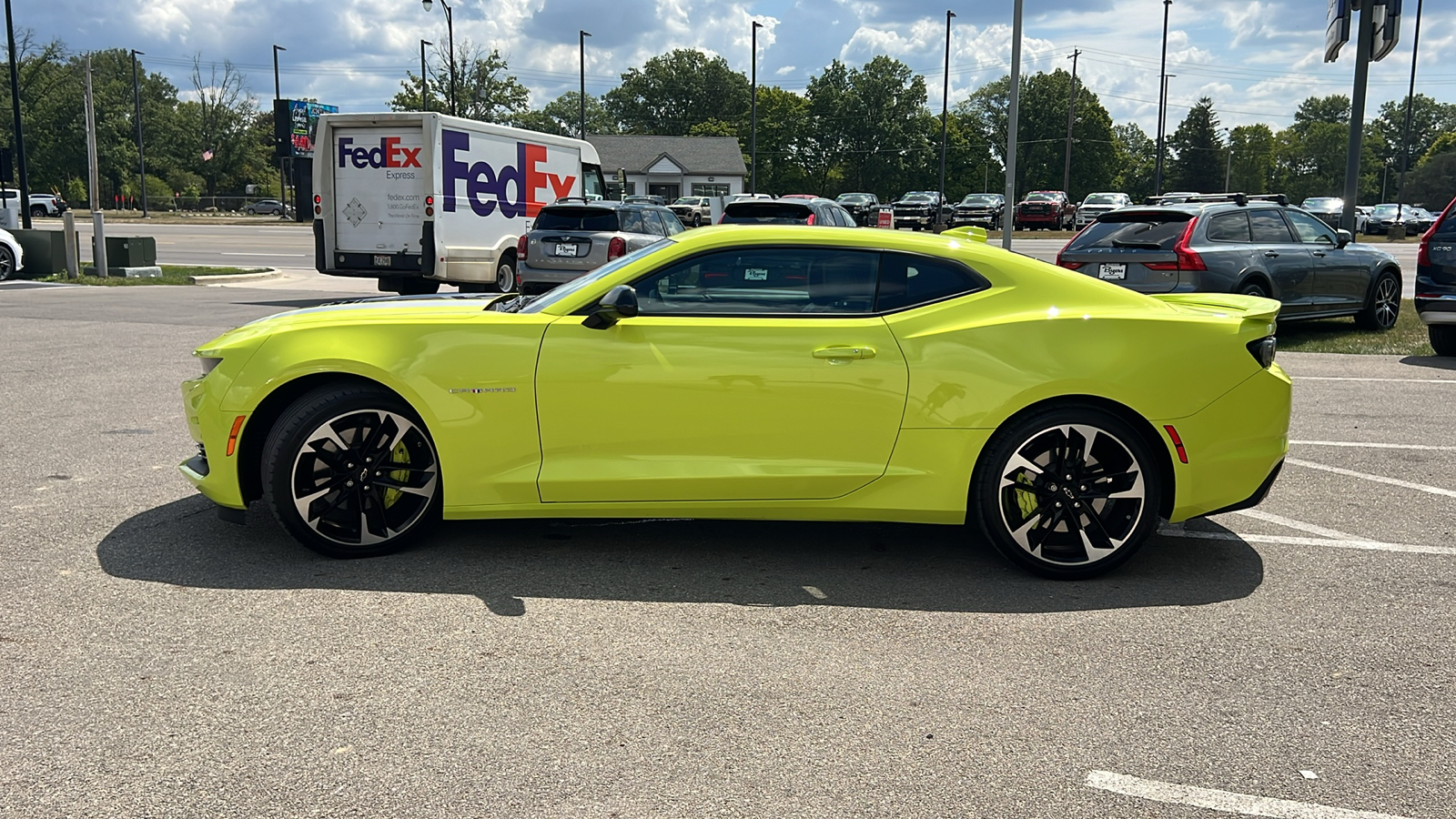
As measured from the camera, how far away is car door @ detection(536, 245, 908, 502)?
185 inches

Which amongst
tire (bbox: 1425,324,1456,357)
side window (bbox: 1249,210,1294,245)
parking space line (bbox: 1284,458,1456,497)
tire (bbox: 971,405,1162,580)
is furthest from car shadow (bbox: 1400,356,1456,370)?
tire (bbox: 971,405,1162,580)

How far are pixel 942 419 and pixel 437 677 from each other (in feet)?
7.23

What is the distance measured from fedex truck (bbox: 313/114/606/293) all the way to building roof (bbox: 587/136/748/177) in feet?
224

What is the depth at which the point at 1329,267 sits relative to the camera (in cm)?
1337

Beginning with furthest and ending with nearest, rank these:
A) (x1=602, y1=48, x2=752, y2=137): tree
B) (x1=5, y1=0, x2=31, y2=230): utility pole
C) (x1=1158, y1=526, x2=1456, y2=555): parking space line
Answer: (x1=602, y1=48, x2=752, y2=137): tree → (x1=5, y1=0, x2=31, y2=230): utility pole → (x1=1158, y1=526, x2=1456, y2=555): parking space line

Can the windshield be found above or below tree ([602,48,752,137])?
below

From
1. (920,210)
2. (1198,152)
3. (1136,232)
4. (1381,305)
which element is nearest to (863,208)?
(920,210)

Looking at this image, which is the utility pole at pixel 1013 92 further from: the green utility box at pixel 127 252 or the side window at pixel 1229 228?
the green utility box at pixel 127 252

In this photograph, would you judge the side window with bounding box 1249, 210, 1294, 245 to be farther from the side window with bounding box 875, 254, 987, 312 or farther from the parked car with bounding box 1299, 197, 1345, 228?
the parked car with bounding box 1299, 197, 1345, 228

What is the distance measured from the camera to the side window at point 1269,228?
41.9 ft

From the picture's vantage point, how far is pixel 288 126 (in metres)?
25.3

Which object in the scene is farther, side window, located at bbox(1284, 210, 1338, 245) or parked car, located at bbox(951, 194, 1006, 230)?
parked car, located at bbox(951, 194, 1006, 230)

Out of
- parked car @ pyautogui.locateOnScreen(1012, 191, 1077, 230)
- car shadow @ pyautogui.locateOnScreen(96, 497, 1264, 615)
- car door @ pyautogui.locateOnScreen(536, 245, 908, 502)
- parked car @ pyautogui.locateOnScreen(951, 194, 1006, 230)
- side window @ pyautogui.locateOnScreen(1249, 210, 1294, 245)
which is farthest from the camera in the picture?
parked car @ pyautogui.locateOnScreen(951, 194, 1006, 230)

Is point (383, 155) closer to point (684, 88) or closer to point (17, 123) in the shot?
point (17, 123)
